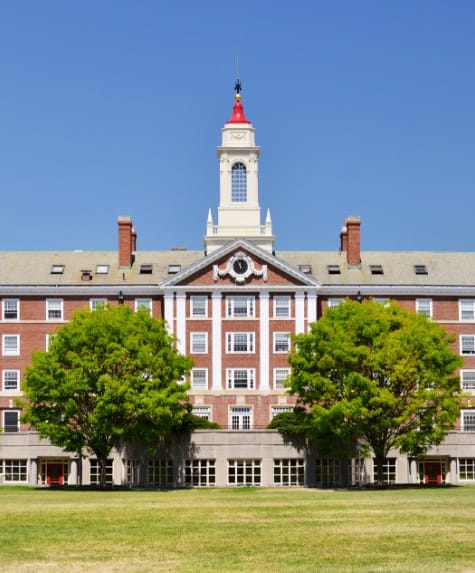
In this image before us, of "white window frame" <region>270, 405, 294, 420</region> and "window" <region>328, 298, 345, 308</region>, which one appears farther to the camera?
"window" <region>328, 298, 345, 308</region>

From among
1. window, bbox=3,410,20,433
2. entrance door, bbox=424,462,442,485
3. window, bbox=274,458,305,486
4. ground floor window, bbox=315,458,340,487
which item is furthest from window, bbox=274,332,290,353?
window, bbox=3,410,20,433

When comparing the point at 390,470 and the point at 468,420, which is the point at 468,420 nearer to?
the point at 468,420

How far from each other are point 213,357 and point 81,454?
54.0ft

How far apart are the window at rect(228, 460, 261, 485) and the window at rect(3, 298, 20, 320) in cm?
2136

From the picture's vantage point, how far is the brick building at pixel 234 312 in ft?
260

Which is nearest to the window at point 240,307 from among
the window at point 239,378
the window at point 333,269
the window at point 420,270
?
the window at point 239,378

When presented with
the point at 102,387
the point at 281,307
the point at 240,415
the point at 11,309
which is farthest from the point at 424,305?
the point at 11,309

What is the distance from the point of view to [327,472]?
79.9 metres

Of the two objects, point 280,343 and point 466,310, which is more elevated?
point 466,310

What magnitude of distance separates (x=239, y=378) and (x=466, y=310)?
17643 mm

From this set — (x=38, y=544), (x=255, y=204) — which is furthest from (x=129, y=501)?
(x=255, y=204)

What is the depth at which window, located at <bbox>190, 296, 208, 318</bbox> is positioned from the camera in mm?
89250

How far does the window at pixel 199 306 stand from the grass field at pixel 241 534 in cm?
3004

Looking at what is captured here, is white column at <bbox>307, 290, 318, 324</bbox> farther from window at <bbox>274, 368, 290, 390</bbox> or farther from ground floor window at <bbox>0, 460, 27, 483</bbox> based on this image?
ground floor window at <bbox>0, 460, 27, 483</bbox>
